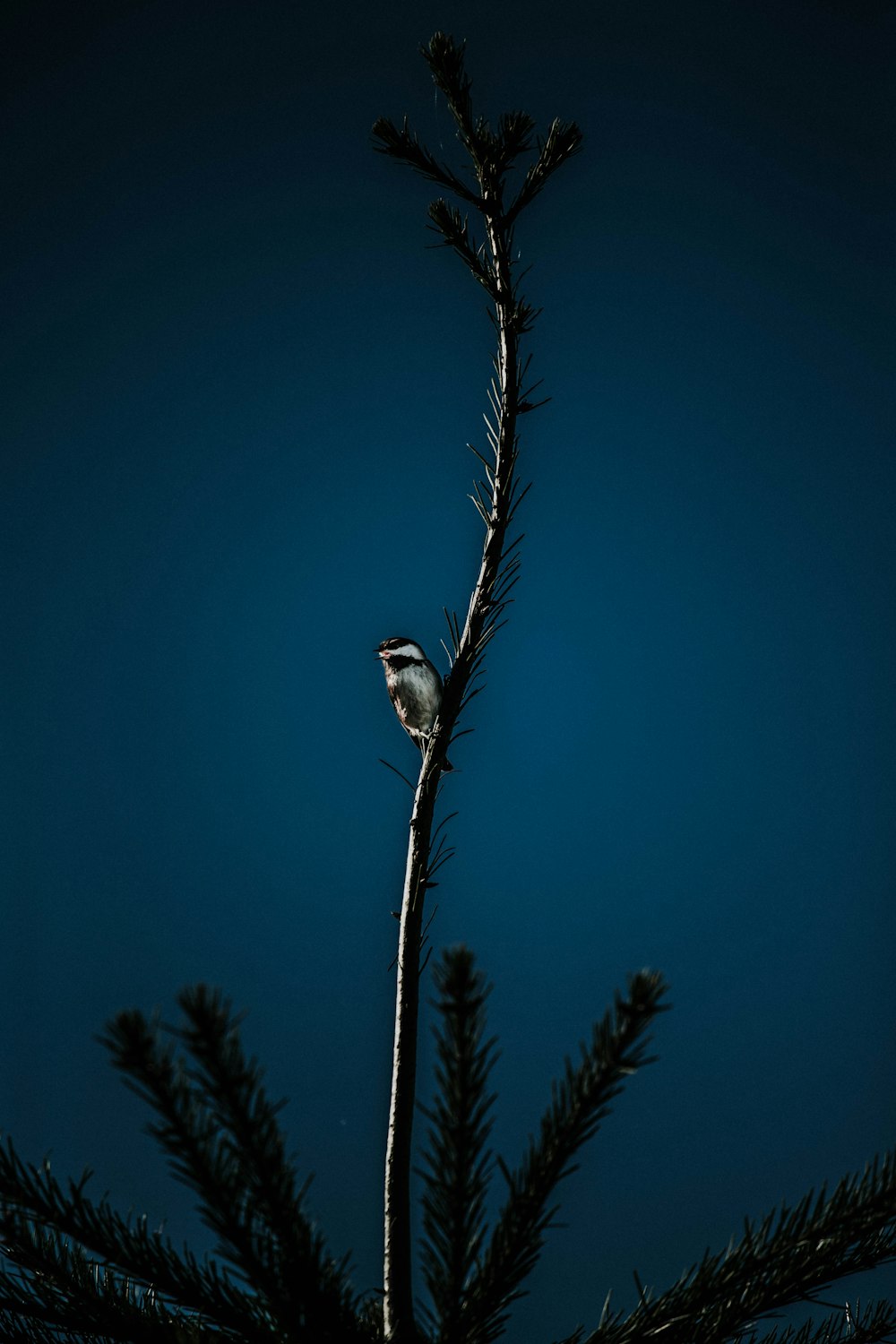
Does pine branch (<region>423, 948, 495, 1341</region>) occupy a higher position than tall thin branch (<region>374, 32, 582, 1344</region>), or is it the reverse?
tall thin branch (<region>374, 32, 582, 1344</region>)

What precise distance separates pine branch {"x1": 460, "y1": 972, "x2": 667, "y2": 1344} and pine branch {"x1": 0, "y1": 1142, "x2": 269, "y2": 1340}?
0.08 metres

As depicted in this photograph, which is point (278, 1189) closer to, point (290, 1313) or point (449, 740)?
point (290, 1313)

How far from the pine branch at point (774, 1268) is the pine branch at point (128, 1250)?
0.11 metres

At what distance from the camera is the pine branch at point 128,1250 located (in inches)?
10.3

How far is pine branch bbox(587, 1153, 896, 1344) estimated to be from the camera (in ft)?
0.89

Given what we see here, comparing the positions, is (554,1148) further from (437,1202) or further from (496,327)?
(496,327)

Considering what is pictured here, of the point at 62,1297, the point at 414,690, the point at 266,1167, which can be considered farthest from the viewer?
the point at 414,690

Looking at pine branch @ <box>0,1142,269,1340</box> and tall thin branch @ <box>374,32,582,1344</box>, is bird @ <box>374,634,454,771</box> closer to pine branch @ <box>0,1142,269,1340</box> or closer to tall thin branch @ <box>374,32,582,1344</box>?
tall thin branch @ <box>374,32,582,1344</box>

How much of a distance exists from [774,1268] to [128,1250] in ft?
0.64

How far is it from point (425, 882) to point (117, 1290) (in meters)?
0.17

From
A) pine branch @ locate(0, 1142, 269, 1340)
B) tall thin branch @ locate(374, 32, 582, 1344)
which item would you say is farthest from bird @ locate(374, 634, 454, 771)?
pine branch @ locate(0, 1142, 269, 1340)

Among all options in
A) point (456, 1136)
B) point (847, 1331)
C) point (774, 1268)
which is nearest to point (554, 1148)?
point (456, 1136)

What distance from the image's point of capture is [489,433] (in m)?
0.43

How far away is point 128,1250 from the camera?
0.90ft
